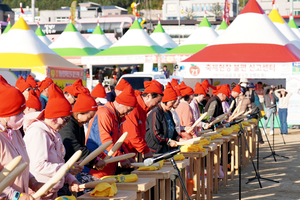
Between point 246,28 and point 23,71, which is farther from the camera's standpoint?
point 23,71

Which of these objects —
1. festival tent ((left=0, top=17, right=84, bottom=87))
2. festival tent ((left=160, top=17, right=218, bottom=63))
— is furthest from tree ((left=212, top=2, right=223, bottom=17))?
festival tent ((left=0, top=17, right=84, bottom=87))

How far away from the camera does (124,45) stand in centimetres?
1875

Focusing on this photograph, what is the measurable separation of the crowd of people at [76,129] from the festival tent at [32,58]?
3296mm

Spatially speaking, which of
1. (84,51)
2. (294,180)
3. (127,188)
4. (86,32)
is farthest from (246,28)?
(86,32)

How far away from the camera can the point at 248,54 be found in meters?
9.22

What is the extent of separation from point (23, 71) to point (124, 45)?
849 centimetres

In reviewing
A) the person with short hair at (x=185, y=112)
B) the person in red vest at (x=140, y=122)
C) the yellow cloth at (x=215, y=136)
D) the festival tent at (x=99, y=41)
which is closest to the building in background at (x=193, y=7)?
the festival tent at (x=99, y=41)

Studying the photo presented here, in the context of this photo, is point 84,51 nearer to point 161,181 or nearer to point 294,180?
point 294,180

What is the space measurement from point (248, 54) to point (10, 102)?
6996 millimetres

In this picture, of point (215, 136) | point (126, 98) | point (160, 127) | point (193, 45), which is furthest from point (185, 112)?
point (193, 45)

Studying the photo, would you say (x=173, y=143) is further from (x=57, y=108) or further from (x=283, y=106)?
(x=283, y=106)

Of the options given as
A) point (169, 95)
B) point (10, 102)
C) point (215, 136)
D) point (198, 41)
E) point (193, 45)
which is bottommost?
point (215, 136)

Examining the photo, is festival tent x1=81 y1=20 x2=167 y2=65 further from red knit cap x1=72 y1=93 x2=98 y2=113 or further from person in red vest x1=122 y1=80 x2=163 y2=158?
red knit cap x1=72 y1=93 x2=98 y2=113

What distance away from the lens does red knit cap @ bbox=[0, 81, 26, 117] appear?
116 inches
